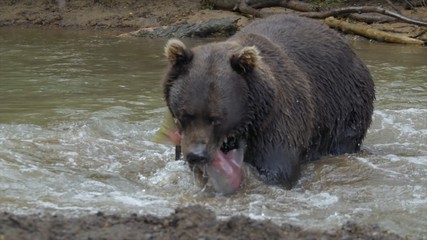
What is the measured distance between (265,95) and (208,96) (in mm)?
481

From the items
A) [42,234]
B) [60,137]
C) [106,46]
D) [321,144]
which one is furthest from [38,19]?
[42,234]

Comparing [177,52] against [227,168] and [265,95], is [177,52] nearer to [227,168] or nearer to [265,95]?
[265,95]

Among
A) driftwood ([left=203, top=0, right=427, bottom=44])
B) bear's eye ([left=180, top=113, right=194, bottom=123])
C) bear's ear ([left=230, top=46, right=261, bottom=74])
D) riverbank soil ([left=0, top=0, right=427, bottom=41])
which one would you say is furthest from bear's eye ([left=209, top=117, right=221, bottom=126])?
riverbank soil ([left=0, top=0, right=427, bottom=41])

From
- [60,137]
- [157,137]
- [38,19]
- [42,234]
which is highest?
[42,234]

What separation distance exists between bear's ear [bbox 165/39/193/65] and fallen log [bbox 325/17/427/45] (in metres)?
11.0

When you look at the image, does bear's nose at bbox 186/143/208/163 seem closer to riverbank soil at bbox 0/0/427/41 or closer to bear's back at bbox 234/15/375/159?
bear's back at bbox 234/15/375/159

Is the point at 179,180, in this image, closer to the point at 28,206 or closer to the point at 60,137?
the point at 28,206

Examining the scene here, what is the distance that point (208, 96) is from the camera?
598 cm

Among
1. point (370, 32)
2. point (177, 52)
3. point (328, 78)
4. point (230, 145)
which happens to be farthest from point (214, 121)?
point (370, 32)

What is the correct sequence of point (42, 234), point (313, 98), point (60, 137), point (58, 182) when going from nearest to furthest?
1. point (42, 234)
2. point (58, 182)
3. point (313, 98)
4. point (60, 137)

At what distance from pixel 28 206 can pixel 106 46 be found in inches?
433

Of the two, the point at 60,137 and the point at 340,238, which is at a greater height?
the point at 340,238

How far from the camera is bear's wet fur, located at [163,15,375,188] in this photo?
6.00 meters

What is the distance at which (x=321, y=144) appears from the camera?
7578 millimetres
